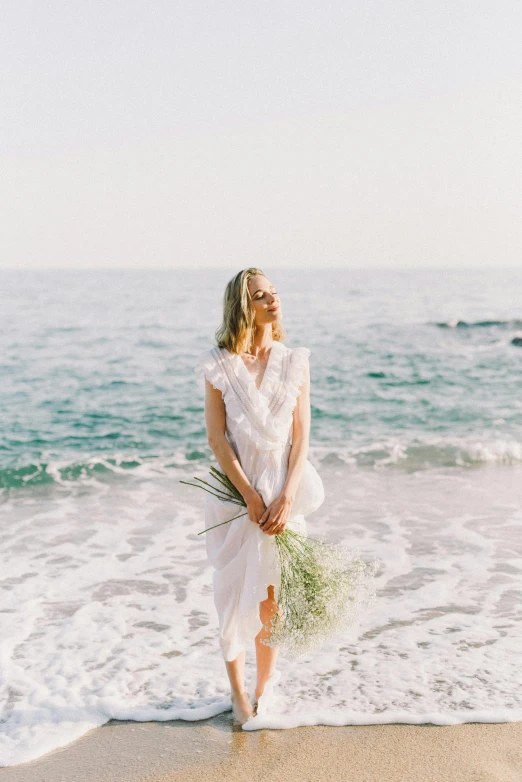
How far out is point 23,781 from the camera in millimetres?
3434

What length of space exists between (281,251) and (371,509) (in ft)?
126

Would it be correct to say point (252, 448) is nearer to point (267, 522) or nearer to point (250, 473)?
point (250, 473)

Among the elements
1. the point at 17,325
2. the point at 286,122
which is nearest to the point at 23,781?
the point at 17,325

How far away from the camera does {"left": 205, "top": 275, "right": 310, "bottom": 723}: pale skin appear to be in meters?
3.61

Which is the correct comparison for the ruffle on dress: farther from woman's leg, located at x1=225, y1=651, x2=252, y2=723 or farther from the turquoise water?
the turquoise water

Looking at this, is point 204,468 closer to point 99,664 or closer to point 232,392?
point 99,664

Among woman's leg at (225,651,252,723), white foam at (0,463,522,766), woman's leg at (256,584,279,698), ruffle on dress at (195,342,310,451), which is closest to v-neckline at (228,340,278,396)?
ruffle on dress at (195,342,310,451)

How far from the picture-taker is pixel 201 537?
739cm

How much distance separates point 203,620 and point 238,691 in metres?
1.57

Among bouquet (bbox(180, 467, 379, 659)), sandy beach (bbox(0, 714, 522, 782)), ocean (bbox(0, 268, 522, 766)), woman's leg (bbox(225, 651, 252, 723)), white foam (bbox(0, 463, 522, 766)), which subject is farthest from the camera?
ocean (bbox(0, 268, 522, 766))

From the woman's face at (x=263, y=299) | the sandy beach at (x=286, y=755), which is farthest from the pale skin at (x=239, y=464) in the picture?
the sandy beach at (x=286, y=755)

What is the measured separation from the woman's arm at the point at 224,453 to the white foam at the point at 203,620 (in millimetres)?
1117

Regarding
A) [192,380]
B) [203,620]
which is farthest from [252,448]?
[192,380]

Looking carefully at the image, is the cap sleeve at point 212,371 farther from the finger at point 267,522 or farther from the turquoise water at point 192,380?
the turquoise water at point 192,380
